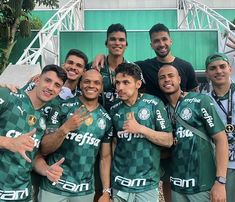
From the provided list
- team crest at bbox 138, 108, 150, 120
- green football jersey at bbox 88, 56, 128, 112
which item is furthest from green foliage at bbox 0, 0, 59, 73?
team crest at bbox 138, 108, 150, 120

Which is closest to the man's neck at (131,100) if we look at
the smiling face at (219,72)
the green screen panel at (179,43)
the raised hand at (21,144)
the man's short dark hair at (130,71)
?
the man's short dark hair at (130,71)

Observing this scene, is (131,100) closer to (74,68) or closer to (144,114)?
(144,114)

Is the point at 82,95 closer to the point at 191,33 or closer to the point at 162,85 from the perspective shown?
the point at 162,85

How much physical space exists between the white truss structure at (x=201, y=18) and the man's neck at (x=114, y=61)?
56.1ft

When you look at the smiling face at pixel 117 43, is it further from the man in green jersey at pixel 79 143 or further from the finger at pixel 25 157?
the finger at pixel 25 157

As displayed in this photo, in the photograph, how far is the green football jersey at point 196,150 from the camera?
448cm

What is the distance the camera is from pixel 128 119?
446 centimetres

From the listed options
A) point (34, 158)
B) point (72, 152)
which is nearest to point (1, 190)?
point (34, 158)

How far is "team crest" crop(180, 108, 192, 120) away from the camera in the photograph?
4.59 meters

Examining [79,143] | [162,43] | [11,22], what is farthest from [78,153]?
[11,22]

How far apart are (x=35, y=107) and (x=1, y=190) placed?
96 cm

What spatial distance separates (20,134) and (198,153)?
6.53 ft

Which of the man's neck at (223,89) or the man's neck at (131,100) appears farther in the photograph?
the man's neck at (223,89)

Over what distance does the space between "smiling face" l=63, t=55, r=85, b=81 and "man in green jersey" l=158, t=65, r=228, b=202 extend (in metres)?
1.48
